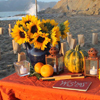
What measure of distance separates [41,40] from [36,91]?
0.54 metres

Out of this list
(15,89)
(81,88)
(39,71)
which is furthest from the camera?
(39,71)

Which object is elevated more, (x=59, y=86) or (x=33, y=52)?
(x=33, y=52)

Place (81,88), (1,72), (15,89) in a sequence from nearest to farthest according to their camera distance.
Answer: (81,88)
(15,89)
(1,72)

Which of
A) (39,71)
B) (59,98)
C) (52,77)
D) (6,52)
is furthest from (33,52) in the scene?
(6,52)

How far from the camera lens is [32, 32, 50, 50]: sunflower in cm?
164

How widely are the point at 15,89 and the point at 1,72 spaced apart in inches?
86.1

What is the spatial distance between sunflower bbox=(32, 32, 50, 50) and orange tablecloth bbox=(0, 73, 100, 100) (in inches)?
12.6

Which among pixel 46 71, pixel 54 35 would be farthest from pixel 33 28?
pixel 46 71

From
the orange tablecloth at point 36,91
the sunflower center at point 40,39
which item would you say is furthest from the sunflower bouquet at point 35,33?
the orange tablecloth at point 36,91

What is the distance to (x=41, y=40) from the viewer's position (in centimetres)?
170

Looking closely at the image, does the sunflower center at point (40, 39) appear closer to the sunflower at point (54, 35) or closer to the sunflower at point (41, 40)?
the sunflower at point (41, 40)

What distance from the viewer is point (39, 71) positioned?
1682mm

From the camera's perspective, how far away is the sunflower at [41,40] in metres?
1.64

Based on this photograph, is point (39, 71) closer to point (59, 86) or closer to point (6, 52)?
point (59, 86)
